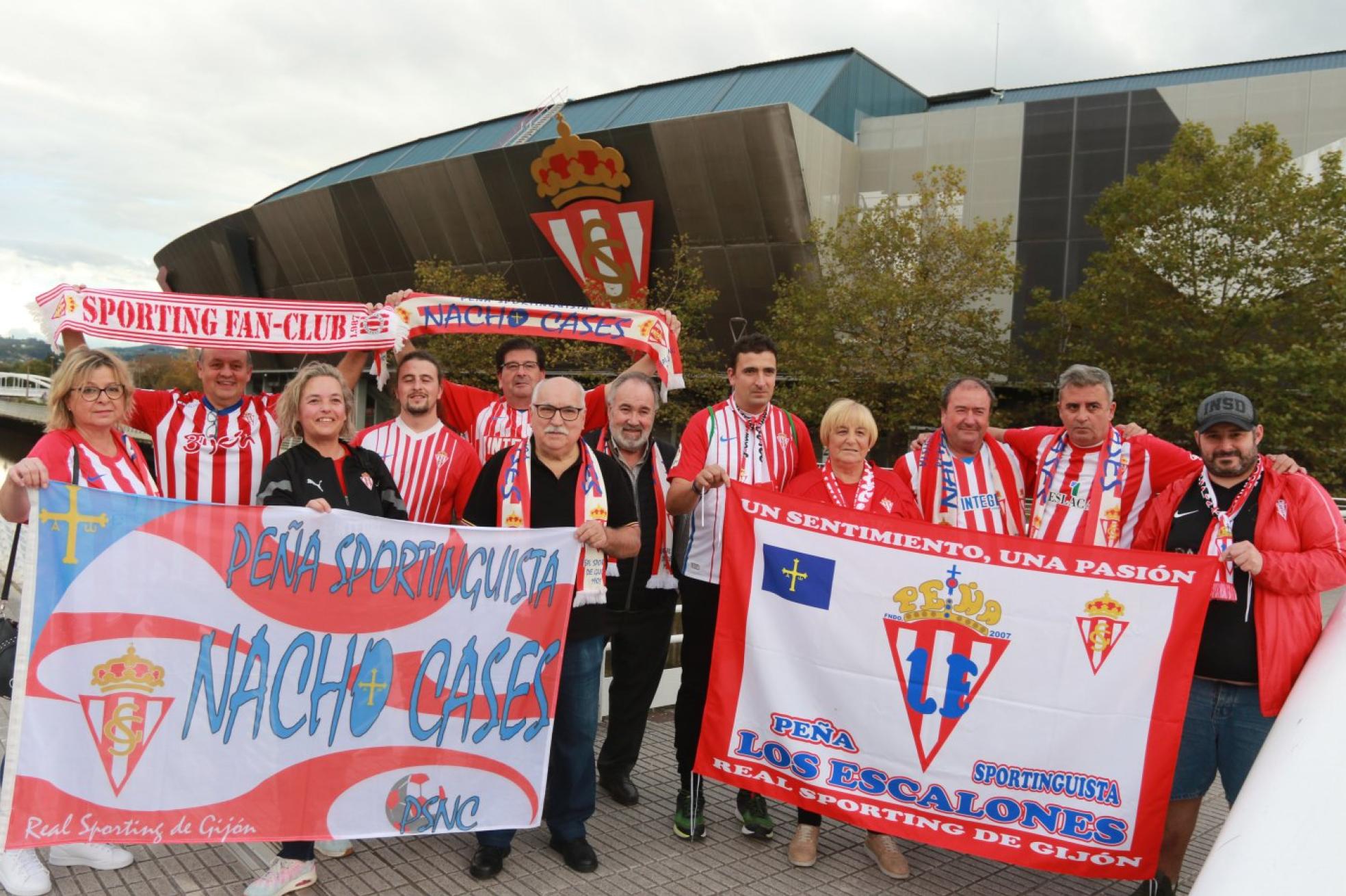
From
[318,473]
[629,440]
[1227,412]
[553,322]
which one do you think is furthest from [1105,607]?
[553,322]

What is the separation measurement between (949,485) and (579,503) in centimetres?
187

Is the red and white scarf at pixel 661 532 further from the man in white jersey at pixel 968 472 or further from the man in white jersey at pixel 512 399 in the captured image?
the man in white jersey at pixel 968 472

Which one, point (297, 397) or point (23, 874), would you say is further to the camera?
point (297, 397)

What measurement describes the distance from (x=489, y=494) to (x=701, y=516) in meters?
1.03

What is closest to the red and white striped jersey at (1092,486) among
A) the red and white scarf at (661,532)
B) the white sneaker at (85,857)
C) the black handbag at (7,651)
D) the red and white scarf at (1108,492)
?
the red and white scarf at (1108,492)

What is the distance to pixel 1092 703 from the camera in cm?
371

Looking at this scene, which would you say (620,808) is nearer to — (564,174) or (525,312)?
(525,312)

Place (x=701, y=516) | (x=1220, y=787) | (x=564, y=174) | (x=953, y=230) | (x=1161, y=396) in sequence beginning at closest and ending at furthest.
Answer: (x=701, y=516) → (x=1220, y=787) → (x=1161, y=396) → (x=953, y=230) → (x=564, y=174)

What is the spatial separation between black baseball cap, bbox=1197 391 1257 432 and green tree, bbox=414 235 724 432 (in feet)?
65.9

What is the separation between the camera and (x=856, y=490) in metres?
4.27

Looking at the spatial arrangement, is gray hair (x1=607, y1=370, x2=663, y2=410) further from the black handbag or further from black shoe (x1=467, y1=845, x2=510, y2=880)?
the black handbag

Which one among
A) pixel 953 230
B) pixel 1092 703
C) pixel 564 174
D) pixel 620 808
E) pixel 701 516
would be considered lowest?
pixel 620 808

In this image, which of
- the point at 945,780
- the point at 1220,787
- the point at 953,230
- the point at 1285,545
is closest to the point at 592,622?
the point at 945,780

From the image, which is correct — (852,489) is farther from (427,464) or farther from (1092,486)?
(427,464)
